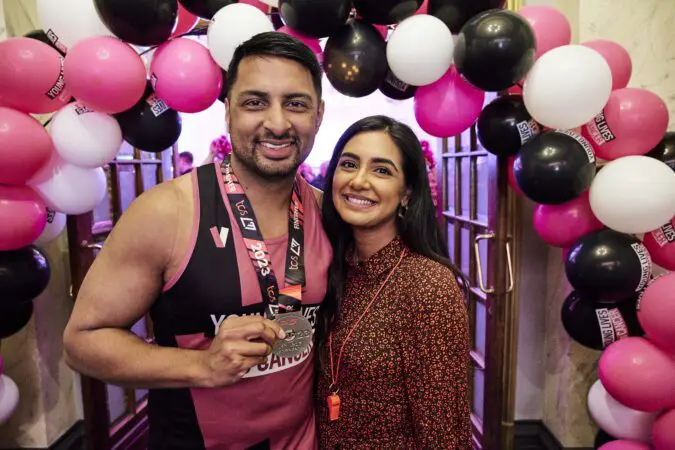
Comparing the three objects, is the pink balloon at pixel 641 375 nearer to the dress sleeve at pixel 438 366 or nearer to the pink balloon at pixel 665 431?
the pink balloon at pixel 665 431

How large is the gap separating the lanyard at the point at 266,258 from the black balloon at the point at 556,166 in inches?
41.5

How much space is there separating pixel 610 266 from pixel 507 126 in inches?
28.4

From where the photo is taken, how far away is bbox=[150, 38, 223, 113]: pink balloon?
1874mm

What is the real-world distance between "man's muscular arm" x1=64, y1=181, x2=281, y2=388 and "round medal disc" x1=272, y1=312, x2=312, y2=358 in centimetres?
24

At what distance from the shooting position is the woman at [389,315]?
1366 mm

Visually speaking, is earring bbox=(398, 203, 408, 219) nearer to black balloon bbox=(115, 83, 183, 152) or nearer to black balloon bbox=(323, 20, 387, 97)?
black balloon bbox=(323, 20, 387, 97)

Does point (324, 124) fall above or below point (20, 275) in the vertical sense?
above

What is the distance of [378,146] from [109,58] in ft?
3.78

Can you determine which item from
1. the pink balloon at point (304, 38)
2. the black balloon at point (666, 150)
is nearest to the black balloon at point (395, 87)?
the pink balloon at point (304, 38)

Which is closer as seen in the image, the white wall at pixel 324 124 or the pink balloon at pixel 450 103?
the pink balloon at pixel 450 103

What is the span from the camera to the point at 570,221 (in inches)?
77.4

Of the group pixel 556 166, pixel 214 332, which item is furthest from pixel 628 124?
pixel 214 332

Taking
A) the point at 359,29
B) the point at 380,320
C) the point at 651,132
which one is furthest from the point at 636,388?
the point at 359,29

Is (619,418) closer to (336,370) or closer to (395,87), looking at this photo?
(336,370)
